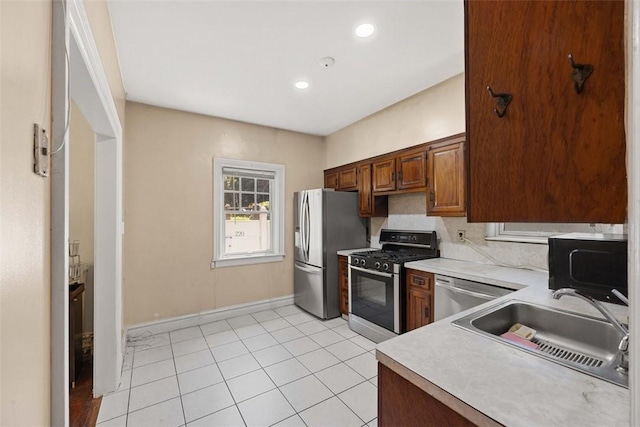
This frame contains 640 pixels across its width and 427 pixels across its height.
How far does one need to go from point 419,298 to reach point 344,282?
123cm

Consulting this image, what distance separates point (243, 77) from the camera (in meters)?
2.72

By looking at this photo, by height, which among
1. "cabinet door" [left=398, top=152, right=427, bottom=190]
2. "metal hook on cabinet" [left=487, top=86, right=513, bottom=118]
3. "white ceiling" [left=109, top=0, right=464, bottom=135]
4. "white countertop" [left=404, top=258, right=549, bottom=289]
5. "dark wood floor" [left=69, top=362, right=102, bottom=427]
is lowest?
"dark wood floor" [left=69, top=362, right=102, bottom=427]

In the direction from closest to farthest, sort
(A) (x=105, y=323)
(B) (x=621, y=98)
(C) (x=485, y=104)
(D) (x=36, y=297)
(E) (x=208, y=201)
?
(B) (x=621, y=98), (D) (x=36, y=297), (C) (x=485, y=104), (A) (x=105, y=323), (E) (x=208, y=201)

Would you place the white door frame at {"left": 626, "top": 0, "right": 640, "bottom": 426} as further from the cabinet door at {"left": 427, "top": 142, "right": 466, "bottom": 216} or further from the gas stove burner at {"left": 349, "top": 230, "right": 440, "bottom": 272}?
the gas stove burner at {"left": 349, "top": 230, "right": 440, "bottom": 272}

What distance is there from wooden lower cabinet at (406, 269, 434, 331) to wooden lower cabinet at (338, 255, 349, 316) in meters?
→ 1.03

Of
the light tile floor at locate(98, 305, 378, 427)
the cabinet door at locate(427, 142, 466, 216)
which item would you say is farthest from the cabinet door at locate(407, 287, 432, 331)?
the cabinet door at locate(427, 142, 466, 216)

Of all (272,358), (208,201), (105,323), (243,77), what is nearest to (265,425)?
(272,358)

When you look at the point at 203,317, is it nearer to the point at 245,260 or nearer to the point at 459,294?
the point at 245,260

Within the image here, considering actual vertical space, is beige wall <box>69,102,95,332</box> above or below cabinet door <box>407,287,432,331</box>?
above

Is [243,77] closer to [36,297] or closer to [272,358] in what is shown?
[36,297]

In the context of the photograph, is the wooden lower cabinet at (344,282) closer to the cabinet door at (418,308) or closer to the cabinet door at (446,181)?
the cabinet door at (418,308)

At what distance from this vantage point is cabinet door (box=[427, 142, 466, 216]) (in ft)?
8.64

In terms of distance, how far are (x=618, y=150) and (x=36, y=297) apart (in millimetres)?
1400

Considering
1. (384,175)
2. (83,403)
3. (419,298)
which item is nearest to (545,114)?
(419,298)
